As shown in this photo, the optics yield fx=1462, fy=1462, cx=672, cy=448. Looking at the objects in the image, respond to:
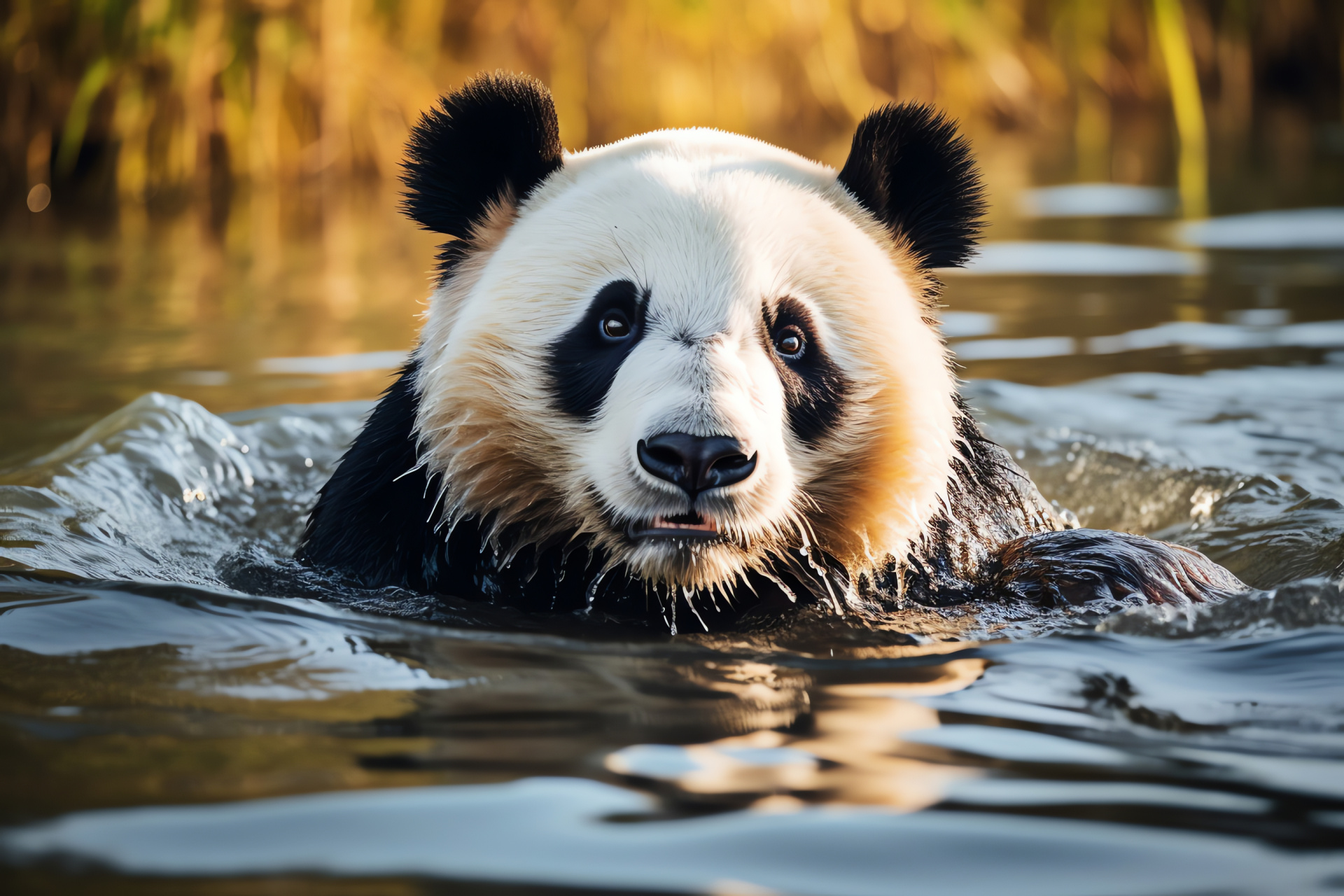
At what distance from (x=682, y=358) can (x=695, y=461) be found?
0.32 meters

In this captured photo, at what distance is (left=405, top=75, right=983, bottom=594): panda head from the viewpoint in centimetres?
315

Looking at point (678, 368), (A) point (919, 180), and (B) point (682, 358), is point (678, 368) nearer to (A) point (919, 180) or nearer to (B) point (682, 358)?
(B) point (682, 358)

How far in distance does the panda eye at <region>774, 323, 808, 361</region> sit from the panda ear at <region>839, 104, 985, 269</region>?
21.7 inches

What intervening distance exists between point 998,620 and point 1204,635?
0.49 meters

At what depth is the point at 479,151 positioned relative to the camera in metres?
3.56

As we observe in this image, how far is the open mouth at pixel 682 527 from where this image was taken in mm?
2994

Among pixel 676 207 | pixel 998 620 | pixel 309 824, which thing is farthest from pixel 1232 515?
pixel 309 824

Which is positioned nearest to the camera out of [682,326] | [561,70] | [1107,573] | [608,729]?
[608,729]

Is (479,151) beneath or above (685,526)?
above

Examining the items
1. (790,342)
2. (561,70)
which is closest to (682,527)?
(790,342)

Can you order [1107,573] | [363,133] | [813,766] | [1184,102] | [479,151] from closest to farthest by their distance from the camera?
[813,766]
[1107,573]
[479,151]
[363,133]
[1184,102]

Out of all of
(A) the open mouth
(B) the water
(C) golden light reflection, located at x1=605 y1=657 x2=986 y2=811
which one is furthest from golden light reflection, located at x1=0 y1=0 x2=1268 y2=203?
(C) golden light reflection, located at x1=605 y1=657 x2=986 y2=811

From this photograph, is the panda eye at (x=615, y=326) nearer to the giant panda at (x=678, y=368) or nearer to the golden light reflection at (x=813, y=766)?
the giant panda at (x=678, y=368)

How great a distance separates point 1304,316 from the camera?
7078mm
